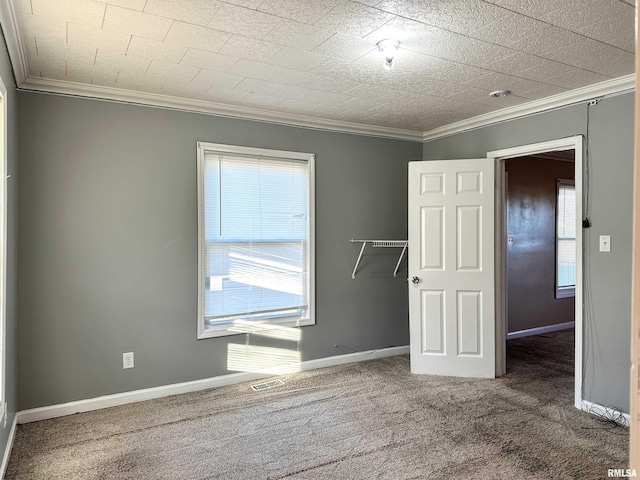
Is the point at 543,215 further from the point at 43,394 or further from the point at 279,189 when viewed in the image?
the point at 43,394

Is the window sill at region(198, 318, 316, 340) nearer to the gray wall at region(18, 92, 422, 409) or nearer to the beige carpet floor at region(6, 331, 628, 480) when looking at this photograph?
the gray wall at region(18, 92, 422, 409)

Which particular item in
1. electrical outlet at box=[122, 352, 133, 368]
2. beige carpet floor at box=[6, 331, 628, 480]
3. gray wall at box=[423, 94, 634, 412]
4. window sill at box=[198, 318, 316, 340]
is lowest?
beige carpet floor at box=[6, 331, 628, 480]

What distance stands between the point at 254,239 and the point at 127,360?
4.44ft

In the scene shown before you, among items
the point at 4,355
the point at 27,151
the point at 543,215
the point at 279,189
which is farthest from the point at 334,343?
the point at 543,215

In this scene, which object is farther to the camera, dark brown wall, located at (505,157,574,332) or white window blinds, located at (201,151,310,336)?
dark brown wall, located at (505,157,574,332)

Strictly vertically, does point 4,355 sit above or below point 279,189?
below

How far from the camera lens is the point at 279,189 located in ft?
12.7

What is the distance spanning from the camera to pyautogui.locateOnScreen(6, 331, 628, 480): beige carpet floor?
2377mm

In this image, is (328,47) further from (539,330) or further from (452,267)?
(539,330)

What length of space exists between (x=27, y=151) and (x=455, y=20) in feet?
9.09

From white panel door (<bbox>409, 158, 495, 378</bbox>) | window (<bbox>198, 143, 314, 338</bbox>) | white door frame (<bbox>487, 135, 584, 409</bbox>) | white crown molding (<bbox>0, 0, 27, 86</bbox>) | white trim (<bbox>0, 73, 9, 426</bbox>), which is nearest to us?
white crown molding (<bbox>0, 0, 27, 86</bbox>)

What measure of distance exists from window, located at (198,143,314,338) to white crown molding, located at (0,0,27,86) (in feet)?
4.02

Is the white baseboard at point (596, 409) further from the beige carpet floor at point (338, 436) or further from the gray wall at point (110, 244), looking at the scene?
the gray wall at point (110, 244)

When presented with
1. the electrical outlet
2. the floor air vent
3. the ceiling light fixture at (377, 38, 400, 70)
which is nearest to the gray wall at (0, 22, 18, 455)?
the electrical outlet
